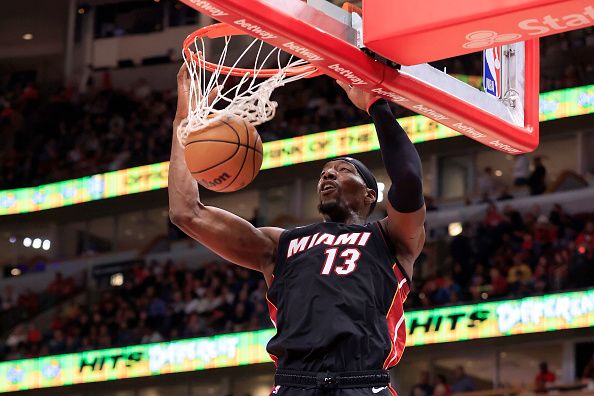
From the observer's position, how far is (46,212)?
25.7 meters

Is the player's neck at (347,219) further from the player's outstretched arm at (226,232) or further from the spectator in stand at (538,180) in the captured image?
the spectator in stand at (538,180)

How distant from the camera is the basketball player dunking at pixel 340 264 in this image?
4.43 meters

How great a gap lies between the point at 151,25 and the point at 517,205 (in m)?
11.5

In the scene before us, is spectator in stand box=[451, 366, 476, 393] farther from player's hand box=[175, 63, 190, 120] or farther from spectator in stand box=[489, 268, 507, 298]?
player's hand box=[175, 63, 190, 120]

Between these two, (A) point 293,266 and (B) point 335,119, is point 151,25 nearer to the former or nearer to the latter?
(B) point 335,119

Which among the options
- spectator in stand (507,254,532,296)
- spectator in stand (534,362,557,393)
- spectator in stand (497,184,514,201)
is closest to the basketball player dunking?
spectator in stand (534,362,557,393)

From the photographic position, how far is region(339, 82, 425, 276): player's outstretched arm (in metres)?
4.55

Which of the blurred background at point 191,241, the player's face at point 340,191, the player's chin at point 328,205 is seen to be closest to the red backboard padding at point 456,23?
the player's face at point 340,191

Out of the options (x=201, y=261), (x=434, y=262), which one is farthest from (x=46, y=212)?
(x=434, y=262)

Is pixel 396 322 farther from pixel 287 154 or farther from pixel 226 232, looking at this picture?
pixel 287 154

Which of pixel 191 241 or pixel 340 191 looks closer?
pixel 340 191

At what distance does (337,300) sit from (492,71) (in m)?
1.58

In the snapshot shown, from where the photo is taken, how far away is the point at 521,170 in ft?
67.9

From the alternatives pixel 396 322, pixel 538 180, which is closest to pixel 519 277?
pixel 538 180
